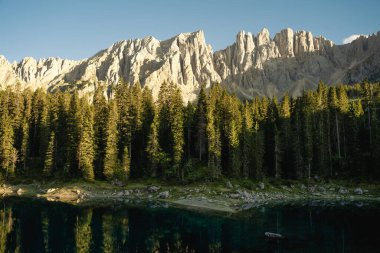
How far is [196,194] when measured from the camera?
209 ft

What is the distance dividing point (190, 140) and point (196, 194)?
2455 centimetres

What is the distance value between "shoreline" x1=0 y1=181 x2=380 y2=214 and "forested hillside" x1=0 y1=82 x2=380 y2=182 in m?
5.02

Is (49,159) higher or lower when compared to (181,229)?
higher

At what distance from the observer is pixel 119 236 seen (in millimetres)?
36375

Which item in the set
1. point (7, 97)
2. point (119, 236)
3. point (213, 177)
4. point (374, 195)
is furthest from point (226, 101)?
point (7, 97)

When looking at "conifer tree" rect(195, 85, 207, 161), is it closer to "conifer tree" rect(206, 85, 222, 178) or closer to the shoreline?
"conifer tree" rect(206, 85, 222, 178)

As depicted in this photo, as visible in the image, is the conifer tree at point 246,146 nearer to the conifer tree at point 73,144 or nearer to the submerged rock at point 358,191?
the submerged rock at point 358,191

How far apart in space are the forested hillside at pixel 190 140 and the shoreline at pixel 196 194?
502 cm

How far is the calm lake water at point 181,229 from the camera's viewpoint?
32.3 meters

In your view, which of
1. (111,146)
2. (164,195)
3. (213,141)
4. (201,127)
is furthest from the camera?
(201,127)

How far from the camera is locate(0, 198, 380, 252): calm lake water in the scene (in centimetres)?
3231

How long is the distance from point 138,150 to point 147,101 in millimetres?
14609

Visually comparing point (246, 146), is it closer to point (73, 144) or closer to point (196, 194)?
point (196, 194)

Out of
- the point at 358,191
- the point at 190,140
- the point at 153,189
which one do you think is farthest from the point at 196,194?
the point at 358,191
